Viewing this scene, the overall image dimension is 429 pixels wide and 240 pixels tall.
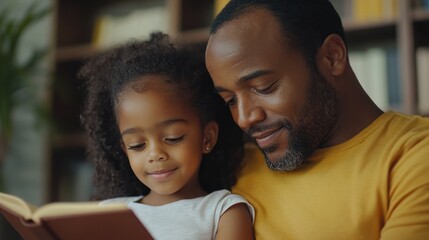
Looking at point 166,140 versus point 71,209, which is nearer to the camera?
point 71,209

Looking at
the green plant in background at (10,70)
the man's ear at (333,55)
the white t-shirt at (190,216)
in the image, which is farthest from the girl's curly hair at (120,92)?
the green plant in background at (10,70)

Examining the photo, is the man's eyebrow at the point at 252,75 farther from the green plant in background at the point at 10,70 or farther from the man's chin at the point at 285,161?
the green plant in background at the point at 10,70

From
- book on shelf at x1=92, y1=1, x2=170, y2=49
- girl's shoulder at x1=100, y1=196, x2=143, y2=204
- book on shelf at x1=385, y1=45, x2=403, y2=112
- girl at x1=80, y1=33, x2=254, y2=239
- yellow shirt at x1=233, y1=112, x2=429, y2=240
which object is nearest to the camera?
yellow shirt at x1=233, y1=112, x2=429, y2=240

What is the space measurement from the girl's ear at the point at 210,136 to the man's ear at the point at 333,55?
0.28 metres

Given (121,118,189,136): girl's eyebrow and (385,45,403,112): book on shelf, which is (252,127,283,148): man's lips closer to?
(121,118,189,136): girl's eyebrow

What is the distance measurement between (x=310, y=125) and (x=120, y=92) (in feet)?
1.41

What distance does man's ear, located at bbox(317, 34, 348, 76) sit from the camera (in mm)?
1267

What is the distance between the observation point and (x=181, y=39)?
10.7 feet

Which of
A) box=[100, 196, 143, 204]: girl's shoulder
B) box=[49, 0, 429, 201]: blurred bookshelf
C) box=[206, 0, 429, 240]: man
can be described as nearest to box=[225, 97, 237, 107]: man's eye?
box=[206, 0, 429, 240]: man

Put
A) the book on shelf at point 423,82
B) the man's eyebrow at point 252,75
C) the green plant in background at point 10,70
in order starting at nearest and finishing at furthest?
1. the man's eyebrow at point 252,75
2. the book on shelf at point 423,82
3. the green plant in background at point 10,70

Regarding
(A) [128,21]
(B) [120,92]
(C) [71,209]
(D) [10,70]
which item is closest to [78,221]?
(C) [71,209]

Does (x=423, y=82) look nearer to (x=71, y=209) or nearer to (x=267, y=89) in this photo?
(x=267, y=89)

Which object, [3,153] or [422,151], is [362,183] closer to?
[422,151]

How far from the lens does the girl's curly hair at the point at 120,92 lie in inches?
54.9
